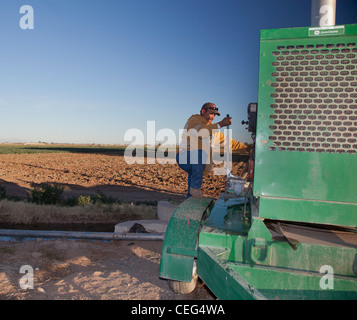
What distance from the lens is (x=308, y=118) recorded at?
2.27 meters

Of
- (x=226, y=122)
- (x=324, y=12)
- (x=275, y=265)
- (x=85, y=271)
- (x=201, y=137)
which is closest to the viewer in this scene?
(x=275, y=265)

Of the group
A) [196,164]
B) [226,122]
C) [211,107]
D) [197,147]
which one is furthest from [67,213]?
[226,122]

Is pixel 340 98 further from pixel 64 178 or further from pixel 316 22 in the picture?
pixel 64 178

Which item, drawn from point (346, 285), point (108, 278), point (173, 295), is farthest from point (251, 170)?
point (108, 278)

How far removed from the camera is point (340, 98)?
2217 mm

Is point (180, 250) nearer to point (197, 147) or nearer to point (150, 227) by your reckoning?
point (197, 147)

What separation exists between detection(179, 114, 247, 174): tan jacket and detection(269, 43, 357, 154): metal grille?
5.68ft

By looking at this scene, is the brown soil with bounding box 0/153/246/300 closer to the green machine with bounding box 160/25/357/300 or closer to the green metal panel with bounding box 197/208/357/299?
the green metal panel with bounding box 197/208/357/299

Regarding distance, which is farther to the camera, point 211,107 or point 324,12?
point 211,107

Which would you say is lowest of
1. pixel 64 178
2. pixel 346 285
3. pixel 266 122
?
pixel 64 178

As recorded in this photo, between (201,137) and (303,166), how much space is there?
7.72ft

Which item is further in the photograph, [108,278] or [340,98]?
[108,278]

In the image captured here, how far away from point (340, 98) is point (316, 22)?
121 cm

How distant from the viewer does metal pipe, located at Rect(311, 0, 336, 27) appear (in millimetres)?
2928
